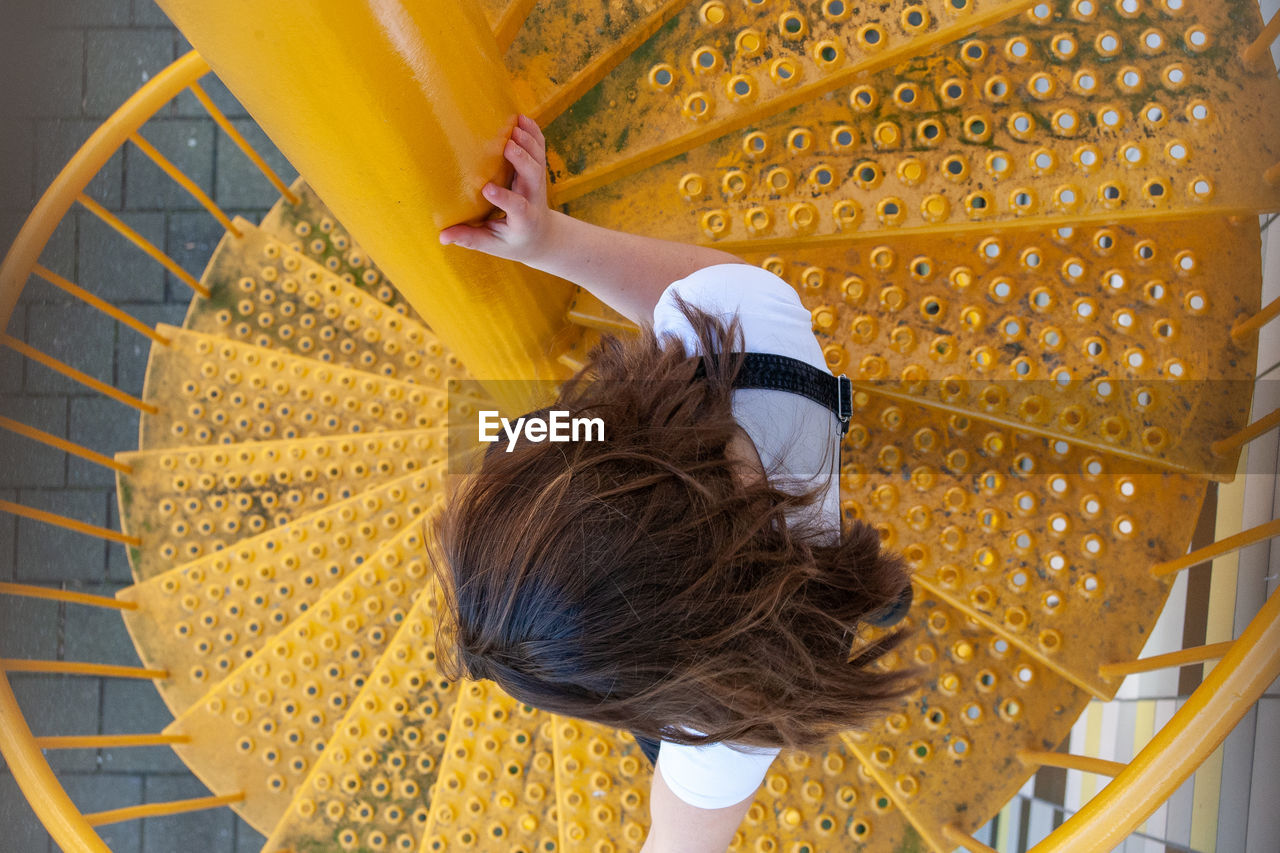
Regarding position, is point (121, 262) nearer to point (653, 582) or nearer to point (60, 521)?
point (60, 521)

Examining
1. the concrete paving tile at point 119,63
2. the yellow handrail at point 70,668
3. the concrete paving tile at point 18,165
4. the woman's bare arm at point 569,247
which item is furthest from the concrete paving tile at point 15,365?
the woman's bare arm at point 569,247

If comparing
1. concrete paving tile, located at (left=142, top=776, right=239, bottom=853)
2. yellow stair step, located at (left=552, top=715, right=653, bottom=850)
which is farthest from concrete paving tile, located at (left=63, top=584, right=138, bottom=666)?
yellow stair step, located at (left=552, top=715, right=653, bottom=850)

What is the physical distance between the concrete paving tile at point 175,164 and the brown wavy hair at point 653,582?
111 inches

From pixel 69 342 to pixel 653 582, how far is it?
10.7ft

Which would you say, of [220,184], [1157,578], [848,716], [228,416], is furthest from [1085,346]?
[220,184]

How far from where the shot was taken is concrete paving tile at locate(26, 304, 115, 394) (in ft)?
10.3

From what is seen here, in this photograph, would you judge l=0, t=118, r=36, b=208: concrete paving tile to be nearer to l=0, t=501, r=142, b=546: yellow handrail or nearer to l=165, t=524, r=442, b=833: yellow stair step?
l=0, t=501, r=142, b=546: yellow handrail

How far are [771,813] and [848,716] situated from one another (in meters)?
1.12

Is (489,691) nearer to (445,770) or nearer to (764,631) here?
(445,770)

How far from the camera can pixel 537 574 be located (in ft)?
3.13

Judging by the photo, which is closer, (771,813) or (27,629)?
(771,813)

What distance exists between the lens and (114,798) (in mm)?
3201

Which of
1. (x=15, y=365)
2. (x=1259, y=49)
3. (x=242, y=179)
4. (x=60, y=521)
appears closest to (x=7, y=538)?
(x=15, y=365)

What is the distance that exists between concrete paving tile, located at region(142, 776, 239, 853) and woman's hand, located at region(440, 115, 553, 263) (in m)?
2.97
